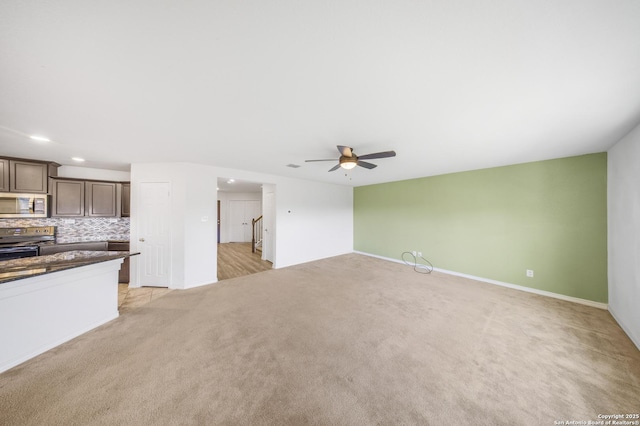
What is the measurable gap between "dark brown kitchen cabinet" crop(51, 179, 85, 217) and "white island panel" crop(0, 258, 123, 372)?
249 cm

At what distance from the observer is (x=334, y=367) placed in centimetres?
186

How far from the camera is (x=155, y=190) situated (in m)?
3.80

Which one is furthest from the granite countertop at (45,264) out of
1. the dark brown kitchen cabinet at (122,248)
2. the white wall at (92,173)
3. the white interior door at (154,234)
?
the white wall at (92,173)

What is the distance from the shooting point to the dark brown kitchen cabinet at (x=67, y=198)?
3.79 meters

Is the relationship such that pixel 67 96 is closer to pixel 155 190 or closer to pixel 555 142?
pixel 155 190

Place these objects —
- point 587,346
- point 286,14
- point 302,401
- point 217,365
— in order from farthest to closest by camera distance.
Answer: point 587,346
point 217,365
point 302,401
point 286,14

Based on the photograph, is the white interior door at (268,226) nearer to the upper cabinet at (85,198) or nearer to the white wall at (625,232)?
the upper cabinet at (85,198)

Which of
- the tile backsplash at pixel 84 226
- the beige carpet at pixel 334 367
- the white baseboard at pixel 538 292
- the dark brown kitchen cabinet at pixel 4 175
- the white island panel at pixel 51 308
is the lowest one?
the beige carpet at pixel 334 367

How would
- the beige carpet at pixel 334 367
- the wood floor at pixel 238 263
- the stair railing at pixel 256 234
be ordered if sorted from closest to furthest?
the beige carpet at pixel 334 367
the wood floor at pixel 238 263
the stair railing at pixel 256 234

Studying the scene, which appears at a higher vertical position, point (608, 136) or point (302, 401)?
point (608, 136)

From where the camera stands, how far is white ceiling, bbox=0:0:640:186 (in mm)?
970

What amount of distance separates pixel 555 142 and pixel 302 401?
427 centimetres

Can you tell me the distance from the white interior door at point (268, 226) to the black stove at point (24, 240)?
4131 mm

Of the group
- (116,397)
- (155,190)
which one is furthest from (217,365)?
(155,190)
